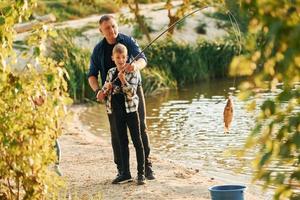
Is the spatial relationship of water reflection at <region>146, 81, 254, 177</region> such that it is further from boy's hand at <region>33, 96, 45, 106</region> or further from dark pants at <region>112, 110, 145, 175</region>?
boy's hand at <region>33, 96, 45, 106</region>

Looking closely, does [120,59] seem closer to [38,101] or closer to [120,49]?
[120,49]

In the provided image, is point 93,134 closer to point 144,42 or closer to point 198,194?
point 198,194

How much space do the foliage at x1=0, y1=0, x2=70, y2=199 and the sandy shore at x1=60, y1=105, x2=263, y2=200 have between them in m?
0.78

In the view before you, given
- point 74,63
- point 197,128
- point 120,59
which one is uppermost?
point 120,59

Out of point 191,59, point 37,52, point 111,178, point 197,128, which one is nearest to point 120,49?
point 111,178

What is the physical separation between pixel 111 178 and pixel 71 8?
65.9 ft

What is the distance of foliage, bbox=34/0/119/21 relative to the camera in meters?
27.5

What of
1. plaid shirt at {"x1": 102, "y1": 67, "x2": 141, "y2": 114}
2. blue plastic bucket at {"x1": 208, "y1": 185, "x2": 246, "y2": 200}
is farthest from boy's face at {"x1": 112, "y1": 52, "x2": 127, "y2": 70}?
blue plastic bucket at {"x1": 208, "y1": 185, "x2": 246, "y2": 200}

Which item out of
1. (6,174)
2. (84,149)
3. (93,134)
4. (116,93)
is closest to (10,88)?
(6,174)

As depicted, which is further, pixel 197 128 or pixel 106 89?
pixel 197 128

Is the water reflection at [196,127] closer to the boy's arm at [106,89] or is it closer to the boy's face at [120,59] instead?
the boy's arm at [106,89]

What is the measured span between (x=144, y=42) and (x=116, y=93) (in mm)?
13868

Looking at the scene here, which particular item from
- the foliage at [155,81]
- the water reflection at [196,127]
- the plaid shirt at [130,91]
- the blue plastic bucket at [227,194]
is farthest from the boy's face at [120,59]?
the foliage at [155,81]

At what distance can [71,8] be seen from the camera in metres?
28.6
